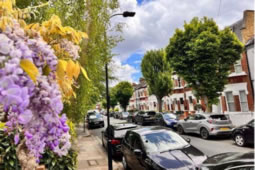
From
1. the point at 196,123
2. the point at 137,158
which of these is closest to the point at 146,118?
the point at 196,123

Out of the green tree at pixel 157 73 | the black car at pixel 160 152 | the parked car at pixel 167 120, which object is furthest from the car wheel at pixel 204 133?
the green tree at pixel 157 73

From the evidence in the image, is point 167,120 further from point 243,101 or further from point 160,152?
point 160,152

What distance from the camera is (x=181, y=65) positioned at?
50.9 ft

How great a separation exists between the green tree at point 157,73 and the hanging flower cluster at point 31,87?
85.3 ft

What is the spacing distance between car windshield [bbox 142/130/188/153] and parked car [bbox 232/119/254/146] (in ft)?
15.3

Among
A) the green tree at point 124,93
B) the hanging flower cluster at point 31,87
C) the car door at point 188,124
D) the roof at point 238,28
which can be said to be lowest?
the car door at point 188,124

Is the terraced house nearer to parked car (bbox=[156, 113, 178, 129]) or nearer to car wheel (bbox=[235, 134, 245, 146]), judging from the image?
parked car (bbox=[156, 113, 178, 129])

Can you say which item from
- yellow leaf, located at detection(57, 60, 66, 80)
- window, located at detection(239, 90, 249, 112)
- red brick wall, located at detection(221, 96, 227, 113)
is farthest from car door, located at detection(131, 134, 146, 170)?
red brick wall, located at detection(221, 96, 227, 113)

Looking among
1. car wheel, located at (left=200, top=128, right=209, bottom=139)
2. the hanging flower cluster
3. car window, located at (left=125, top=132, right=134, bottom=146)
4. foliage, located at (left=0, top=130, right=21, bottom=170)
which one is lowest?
car wheel, located at (left=200, top=128, right=209, bottom=139)

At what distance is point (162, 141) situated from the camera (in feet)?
18.5

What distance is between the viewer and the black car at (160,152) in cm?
455

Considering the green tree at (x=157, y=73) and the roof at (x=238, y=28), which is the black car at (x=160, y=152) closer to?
the roof at (x=238, y=28)

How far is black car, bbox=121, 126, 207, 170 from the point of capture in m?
4.55

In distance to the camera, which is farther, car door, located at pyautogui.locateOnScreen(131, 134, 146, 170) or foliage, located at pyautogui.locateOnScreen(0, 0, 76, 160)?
car door, located at pyautogui.locateOnScreen(131, 134, 146, 170)
